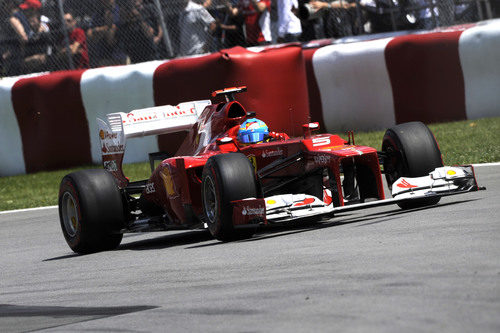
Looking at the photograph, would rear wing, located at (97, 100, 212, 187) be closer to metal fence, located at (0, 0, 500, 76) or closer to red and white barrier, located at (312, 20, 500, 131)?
red and white barrier, located at (312, 20, 500, 131)

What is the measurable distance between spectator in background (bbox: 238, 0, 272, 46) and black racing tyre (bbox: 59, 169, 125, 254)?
22.6 ft

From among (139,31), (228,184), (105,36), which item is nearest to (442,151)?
(139,31)

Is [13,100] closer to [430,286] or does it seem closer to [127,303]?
[127,303]

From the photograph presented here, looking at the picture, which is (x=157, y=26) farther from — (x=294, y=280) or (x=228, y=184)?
(x=294, y=280)

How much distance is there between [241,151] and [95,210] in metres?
1.36

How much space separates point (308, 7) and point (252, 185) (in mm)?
8047

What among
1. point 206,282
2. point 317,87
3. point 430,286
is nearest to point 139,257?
point 206,282

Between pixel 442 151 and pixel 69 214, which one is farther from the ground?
pixel 69 214

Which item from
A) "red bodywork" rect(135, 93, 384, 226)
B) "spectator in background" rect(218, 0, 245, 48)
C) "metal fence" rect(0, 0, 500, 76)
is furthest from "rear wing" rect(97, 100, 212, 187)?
"spectator in background" rect(218, 0, 245, 48)

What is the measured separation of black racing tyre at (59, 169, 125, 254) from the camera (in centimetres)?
887

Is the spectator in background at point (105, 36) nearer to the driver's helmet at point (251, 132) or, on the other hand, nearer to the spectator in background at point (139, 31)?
the spectator in background at point (139, 31)

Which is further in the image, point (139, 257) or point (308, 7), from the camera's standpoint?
point (308, 7)

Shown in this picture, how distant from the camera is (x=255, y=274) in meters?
6.13

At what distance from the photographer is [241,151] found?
8.78 metres
